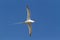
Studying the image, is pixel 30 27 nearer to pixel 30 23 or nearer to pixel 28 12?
pixel 30 23

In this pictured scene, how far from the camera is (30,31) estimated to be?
4109 centimetres

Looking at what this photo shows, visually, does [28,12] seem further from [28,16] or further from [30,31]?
[30,31]

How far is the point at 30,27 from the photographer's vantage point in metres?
42.3

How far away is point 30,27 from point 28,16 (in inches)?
103

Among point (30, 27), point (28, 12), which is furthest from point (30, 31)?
point (28, 12)

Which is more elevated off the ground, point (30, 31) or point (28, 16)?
point (28, 16)

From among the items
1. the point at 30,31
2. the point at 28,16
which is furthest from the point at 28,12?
the point at 30,31

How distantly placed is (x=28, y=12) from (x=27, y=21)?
206 centimetres

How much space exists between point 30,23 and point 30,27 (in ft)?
3.05

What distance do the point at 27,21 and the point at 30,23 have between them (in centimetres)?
98

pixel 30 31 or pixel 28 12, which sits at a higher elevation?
pixel 28 12

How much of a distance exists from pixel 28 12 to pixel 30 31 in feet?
14.2

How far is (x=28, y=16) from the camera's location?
42781 mm

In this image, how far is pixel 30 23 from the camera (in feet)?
139
